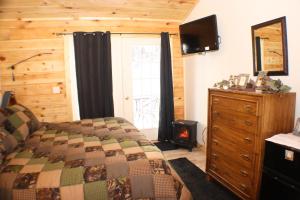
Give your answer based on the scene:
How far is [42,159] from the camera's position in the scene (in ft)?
5.83

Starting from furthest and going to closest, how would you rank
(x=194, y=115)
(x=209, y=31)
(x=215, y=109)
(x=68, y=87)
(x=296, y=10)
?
1. (x=194, y=115)
2. (x=68, y=87)
3. (x=209, y=31)
4. (x=215, y=109)
5. (x=296, y=10)

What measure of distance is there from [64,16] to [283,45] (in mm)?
3150

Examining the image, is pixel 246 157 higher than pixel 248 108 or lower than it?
lower

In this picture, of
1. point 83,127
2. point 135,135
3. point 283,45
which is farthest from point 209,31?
point 83,127

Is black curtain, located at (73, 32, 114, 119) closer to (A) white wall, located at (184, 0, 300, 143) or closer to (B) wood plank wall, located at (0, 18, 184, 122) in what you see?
(B) wood plank wall, located at (0, 18, 184, 122)

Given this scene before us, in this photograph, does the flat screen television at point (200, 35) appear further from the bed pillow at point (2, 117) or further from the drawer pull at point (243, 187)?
the bed pillow at point (2, 117)

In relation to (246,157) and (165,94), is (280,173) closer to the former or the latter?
(246,157)

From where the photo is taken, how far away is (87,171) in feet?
5.18

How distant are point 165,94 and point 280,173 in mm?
2546

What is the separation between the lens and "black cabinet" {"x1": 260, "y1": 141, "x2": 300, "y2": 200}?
172 cm

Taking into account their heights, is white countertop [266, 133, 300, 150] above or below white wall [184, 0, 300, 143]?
below

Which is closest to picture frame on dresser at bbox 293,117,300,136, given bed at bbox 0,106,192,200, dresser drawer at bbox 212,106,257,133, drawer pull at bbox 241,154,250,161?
A: dresser drawer at bbox 212,106,257,133

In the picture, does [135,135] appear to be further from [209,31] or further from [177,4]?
[177,4]

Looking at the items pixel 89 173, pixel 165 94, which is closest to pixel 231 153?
pixel 89 173
